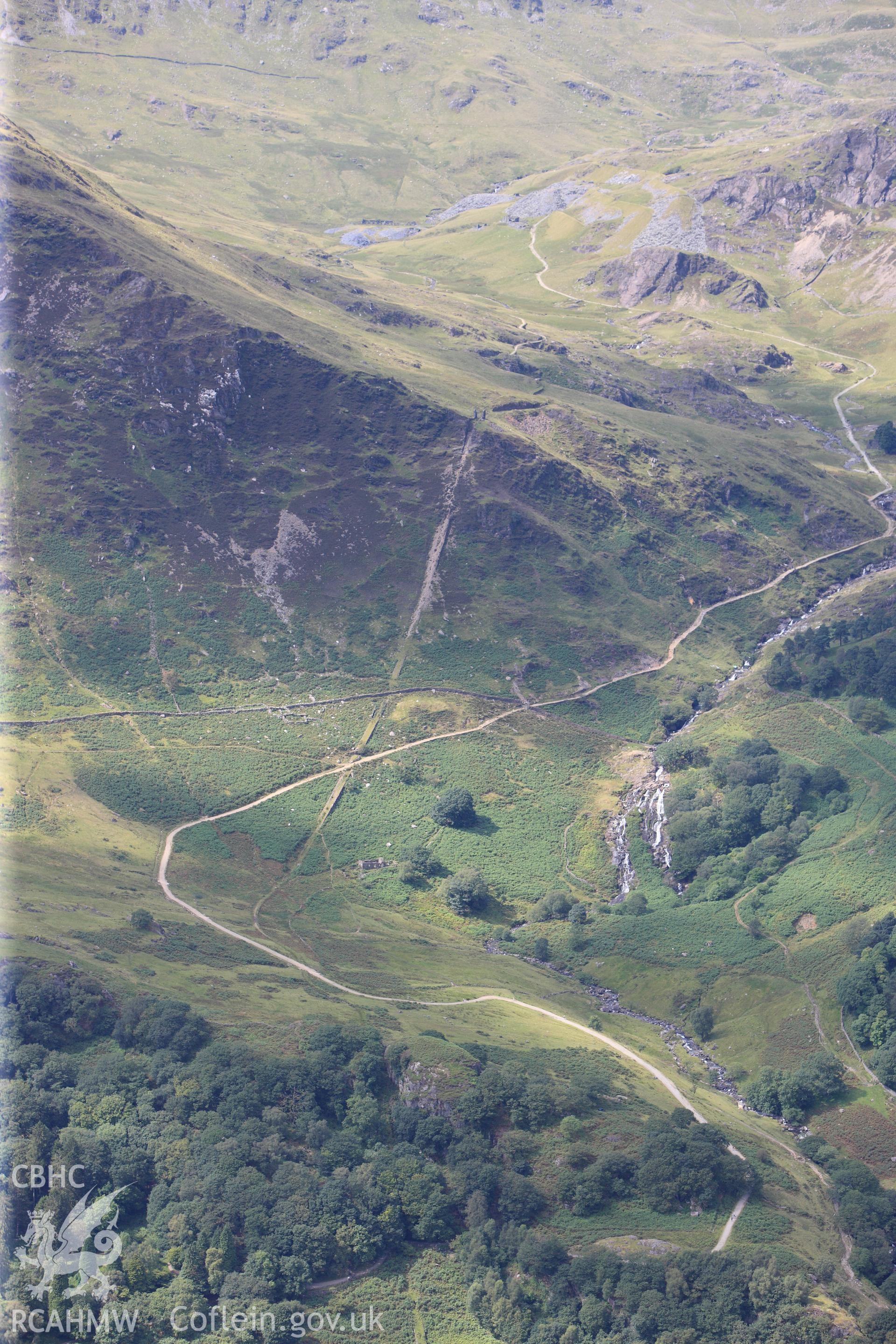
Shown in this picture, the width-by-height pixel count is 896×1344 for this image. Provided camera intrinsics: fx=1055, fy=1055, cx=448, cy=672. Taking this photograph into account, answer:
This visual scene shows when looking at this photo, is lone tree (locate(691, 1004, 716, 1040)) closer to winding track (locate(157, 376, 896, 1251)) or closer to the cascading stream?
winding track (locate(157, 376, 896, 1251))

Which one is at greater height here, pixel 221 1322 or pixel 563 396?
pixel 563 396

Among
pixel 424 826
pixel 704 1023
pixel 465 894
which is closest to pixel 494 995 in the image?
pixel 465 894

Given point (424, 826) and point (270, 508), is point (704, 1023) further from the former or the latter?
point (270, 508)

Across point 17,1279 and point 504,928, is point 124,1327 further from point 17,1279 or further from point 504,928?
point 504,928

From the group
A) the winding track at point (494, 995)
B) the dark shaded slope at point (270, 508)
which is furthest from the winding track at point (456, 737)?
the dark shaded slope at point (270, 508)

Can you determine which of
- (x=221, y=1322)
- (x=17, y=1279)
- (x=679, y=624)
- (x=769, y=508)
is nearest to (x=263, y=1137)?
(x=221, y=1322)

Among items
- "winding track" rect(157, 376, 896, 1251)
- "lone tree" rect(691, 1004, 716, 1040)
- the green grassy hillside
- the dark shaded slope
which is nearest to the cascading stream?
the green grassy hillside
